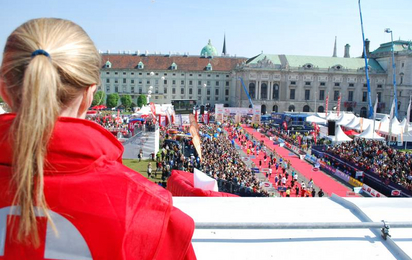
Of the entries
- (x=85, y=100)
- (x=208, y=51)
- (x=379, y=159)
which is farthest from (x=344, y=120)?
(x=208, y=51)

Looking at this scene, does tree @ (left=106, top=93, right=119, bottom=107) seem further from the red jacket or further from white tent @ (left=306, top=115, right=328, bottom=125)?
the red jacket

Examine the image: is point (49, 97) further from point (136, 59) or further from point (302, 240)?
point (136, 59)

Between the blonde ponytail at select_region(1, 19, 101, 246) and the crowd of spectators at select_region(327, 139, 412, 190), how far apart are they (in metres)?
16.6

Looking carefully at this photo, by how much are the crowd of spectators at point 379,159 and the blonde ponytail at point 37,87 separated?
16618 mm

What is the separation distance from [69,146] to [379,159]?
74.2 ft

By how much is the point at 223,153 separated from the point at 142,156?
5.33m

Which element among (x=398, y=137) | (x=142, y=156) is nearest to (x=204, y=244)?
(x=142, y=156)

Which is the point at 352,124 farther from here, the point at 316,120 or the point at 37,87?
the point at 37,87

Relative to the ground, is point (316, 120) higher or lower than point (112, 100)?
lower

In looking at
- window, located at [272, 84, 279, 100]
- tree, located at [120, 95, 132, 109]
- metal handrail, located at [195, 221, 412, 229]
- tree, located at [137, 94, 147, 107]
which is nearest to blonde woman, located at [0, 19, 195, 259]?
metal handrail, located at [195, 221, 412, 229]

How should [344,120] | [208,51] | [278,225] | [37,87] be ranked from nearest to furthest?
[37,87], [278,225], [344,120], [208,51]

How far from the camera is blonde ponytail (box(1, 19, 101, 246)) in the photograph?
95 centimetres

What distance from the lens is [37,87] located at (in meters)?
0.97

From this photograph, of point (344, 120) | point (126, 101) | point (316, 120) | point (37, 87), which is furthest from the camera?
point (126, 101)
